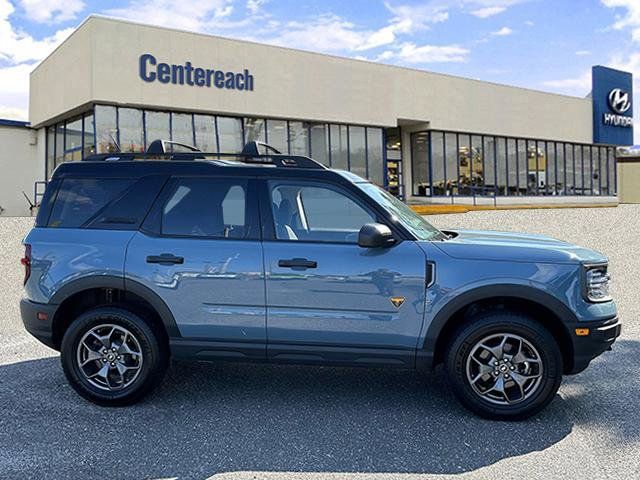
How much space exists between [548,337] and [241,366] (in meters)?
2.89

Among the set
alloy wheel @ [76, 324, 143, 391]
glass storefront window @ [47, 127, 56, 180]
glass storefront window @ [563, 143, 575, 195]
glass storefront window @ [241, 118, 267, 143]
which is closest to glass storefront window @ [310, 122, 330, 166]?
glass storefront window @ [241, 118, 267, 143]

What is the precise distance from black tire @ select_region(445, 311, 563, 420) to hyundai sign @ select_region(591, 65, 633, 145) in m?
37.2

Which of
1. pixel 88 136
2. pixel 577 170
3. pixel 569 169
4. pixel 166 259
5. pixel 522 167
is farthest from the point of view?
pixel 577 170

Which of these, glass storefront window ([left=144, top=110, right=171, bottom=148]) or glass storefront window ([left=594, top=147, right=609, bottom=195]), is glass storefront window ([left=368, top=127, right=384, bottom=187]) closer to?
glass storefront window ([left=144, top=110, right=171, bottom=148])

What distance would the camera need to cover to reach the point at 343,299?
14.2 feet

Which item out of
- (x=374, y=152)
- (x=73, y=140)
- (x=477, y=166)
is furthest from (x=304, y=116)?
(x=477, y=166)

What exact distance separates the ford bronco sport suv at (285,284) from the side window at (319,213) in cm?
1

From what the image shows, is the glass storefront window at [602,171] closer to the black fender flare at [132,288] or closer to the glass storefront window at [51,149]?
the glass storefront window at [51,149]

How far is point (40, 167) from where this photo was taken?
83.6 ft

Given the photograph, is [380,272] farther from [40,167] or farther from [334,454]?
[40,167]

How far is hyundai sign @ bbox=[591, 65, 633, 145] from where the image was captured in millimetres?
37000

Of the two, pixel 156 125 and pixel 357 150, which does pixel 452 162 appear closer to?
pixel 357 150

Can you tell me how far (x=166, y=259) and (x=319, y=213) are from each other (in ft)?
4.42

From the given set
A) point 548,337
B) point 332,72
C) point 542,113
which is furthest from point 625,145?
point 548,337
